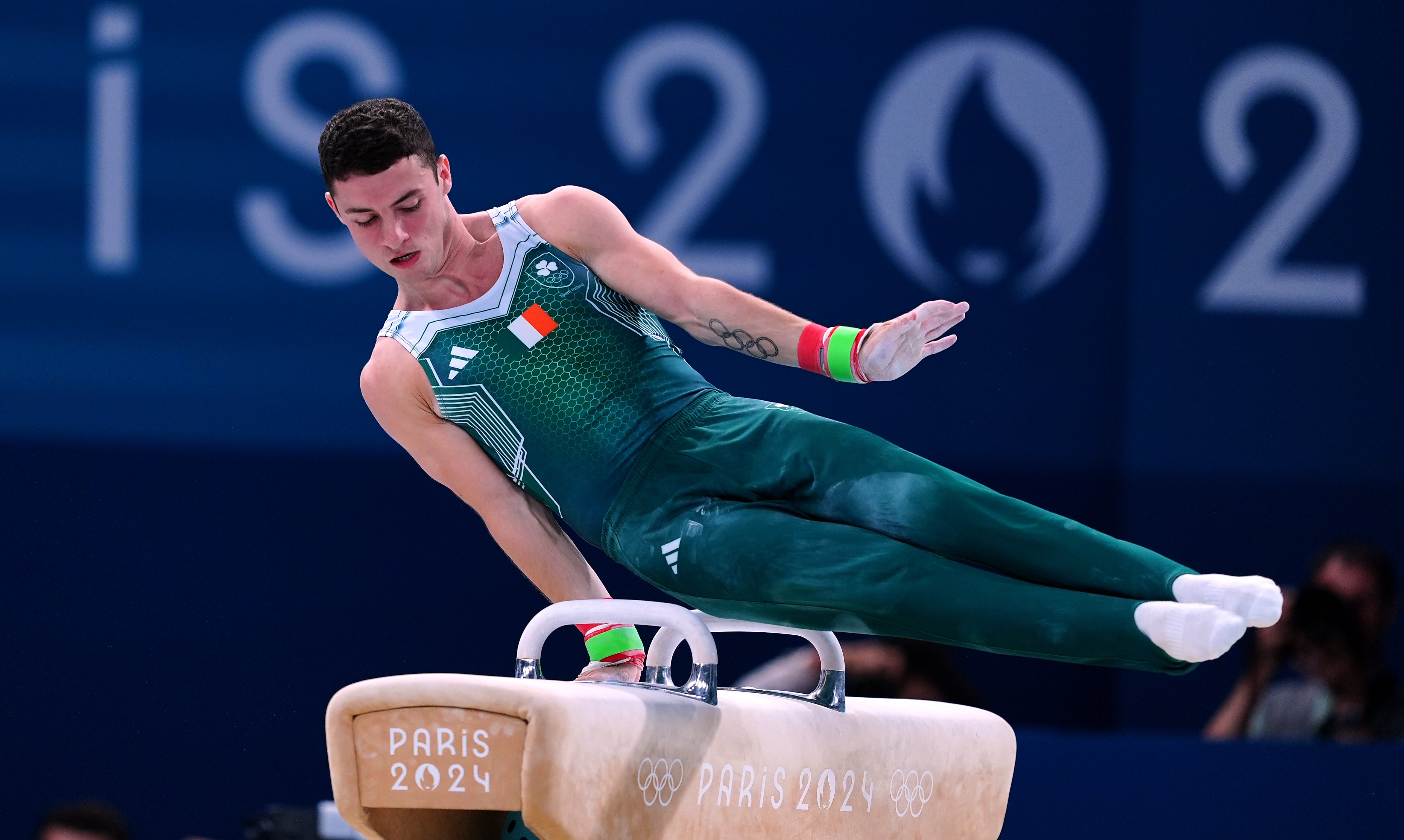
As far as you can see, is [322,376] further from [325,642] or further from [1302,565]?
[1302,565]

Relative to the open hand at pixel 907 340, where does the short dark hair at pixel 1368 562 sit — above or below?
below

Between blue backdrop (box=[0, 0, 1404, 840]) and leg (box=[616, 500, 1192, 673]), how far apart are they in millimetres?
3600

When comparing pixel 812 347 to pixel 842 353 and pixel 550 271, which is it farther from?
pixel 550 271

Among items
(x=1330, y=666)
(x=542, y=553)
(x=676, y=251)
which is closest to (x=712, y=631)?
(x=542, y=553)

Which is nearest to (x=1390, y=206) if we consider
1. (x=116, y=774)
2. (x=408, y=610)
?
(x=408, y=610)

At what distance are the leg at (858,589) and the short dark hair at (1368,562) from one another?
12.1ft

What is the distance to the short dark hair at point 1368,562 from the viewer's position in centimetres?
636

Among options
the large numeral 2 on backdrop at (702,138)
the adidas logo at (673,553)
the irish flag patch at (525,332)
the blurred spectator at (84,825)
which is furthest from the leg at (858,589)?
the large numeral 2 on backdrop at (702,138)

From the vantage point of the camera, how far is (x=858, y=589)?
126 inches

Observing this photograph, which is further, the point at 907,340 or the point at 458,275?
the point at 458,275

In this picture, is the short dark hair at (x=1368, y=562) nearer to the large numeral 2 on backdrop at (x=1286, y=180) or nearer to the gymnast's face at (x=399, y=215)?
the large numeral 2 on backdrop at (x=1286, y=180)

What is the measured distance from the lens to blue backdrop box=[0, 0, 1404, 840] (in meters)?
6.58

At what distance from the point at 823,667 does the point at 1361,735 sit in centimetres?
322

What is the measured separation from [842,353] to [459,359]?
34.7 inches
